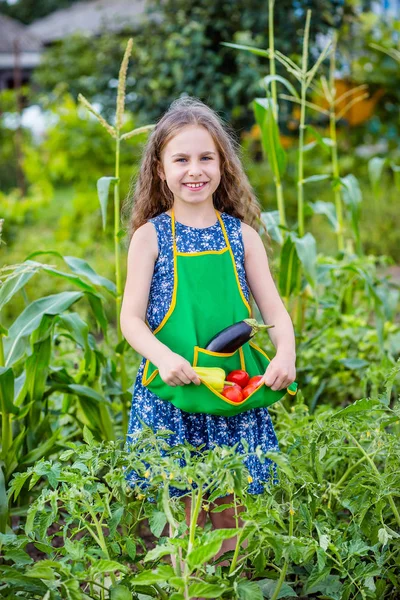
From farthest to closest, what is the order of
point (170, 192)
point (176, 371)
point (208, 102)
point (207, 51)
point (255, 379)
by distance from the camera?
point (208, 102), point (207, 51), point (170, 192), point (255, 379), point (176, 371)

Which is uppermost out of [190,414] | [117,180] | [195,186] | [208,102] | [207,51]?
[207,51]

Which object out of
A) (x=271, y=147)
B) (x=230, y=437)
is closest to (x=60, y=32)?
(x=271, y=147)

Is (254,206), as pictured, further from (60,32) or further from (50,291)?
(60,32)

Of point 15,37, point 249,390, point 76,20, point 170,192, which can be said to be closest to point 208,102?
point 170,192

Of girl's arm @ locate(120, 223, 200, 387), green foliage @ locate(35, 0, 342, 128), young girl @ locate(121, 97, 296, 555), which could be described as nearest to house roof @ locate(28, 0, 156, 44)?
green foliage @ locate(35, 0, 342, 128)

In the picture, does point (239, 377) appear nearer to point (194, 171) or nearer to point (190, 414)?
point (190, 414)

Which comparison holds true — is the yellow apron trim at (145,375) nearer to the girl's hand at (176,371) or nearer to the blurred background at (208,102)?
the girl's hand at (176,371)

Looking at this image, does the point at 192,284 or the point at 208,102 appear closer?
the point at 192,284

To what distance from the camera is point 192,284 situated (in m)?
1.97

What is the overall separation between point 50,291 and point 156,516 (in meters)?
3.76

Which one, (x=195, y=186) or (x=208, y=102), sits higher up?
(x=208, y=102)

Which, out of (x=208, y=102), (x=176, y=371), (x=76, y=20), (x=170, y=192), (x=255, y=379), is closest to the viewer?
(x=176, y=371)

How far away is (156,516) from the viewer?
5.32 feet

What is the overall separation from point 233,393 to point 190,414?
22 centimetres
